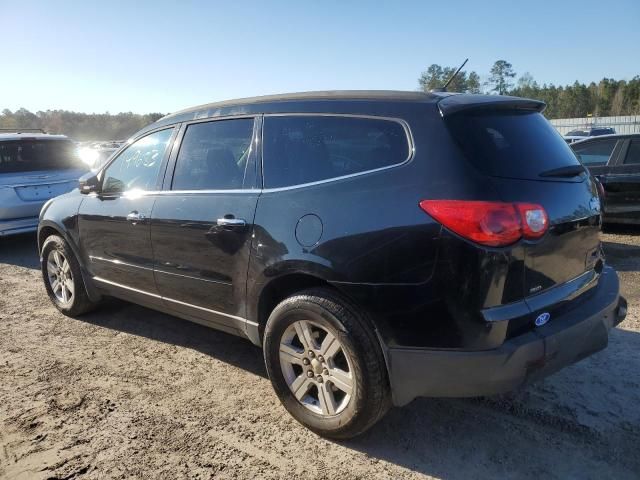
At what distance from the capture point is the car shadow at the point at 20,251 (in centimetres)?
724

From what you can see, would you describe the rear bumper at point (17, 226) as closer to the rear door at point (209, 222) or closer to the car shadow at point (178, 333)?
the car shadow at point (178, 333)

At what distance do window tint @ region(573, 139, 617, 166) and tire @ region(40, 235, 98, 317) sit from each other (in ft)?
23.6

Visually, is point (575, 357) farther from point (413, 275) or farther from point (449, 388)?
point (413, 275)

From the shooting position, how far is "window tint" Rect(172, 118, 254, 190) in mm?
3252

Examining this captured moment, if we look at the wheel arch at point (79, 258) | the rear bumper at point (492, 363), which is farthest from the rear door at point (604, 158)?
the wheel arch at point (79, 258)

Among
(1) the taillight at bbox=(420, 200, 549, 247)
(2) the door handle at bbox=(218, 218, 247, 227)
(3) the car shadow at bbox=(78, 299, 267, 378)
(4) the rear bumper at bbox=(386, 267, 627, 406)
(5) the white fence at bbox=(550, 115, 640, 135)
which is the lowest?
(3) the car shadow at bbox=(78, 299, 267, 378)

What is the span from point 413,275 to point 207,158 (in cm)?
183

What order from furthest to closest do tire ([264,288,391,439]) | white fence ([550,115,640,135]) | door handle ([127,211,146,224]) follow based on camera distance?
white fence ([550,115,640,135]) → door handle ([127,211,146,224]) → tire ([264,288,391,439])

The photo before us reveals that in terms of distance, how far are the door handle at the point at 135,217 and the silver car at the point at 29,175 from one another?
471cm

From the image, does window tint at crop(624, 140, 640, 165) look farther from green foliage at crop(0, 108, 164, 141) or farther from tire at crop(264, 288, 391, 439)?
green foliage at crop(0, 108, 164, 141)

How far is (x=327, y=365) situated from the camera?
2717mm

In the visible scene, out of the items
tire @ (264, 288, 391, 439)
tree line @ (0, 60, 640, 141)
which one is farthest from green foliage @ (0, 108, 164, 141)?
tire @ (264, 288, 391, 439)

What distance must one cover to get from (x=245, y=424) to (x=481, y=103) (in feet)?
7.26

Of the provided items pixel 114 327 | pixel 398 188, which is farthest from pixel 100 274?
pixel 398 188
